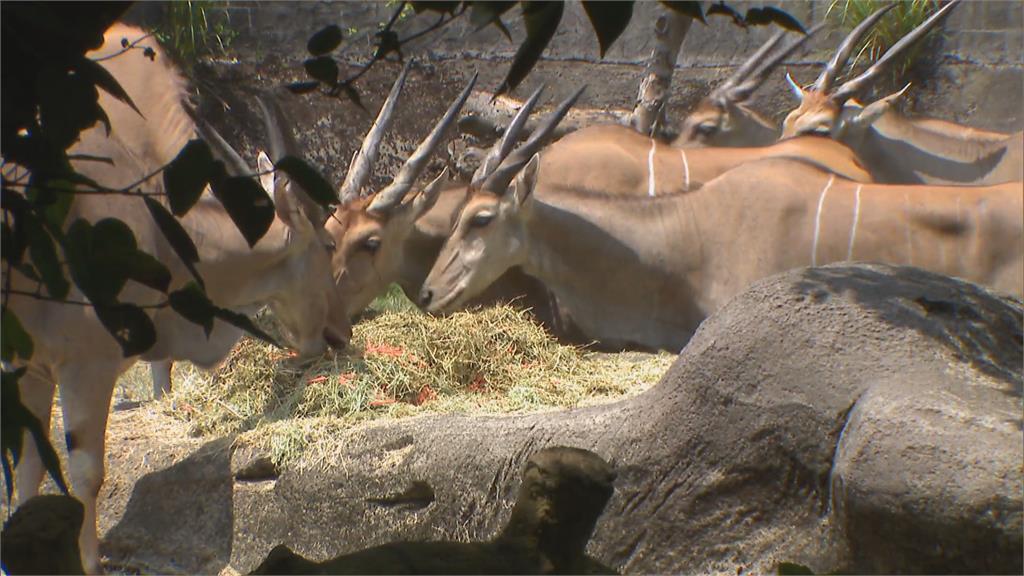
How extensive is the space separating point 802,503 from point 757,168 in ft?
7.88

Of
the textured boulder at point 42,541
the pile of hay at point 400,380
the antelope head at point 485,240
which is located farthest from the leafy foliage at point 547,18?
the antelope head at point 485,240

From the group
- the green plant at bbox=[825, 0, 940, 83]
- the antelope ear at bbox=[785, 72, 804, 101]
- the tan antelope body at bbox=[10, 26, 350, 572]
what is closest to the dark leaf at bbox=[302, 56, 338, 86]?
the tan antelope body at bbox=[10, 26, 350, 572]

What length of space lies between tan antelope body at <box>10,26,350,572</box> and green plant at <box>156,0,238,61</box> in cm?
280

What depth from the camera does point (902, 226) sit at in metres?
4.57

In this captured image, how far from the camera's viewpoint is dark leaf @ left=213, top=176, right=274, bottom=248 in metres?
1.28

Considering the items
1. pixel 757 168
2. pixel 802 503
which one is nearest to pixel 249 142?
pixel 757 168

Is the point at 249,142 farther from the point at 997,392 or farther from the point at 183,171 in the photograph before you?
the point at 183,171

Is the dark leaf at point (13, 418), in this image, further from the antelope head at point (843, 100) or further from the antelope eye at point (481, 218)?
the antelope head at point (843, 100)

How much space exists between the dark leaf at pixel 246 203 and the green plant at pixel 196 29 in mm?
6070

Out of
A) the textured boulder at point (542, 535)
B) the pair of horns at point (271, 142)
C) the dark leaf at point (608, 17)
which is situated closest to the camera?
the dark leaf at point (608, 17)

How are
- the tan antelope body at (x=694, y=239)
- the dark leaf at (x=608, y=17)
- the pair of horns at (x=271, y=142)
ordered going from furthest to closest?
the tan antelope body at (x=694, y=239)
the pair of horns at (x=271, y=142)
the dark leaf at (x=608, y=17)

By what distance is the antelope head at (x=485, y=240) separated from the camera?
16.2 ft

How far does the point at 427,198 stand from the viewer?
512cm

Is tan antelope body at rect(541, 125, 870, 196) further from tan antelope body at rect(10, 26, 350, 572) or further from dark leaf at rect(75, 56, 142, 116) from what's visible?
dark leaf at rect(75, 56, 142, 116)
